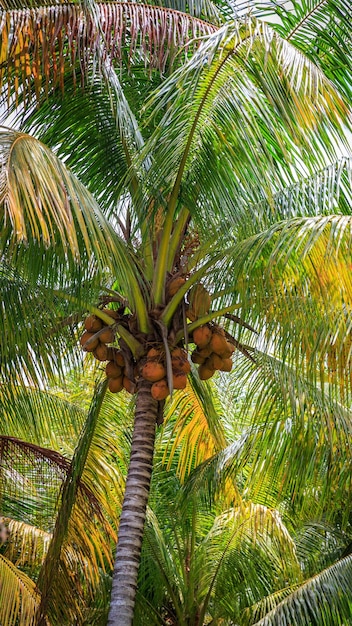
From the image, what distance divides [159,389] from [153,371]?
0.47ft

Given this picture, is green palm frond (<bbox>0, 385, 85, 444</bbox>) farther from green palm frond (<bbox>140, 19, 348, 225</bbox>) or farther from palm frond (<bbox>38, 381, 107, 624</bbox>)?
green palm frond (<bbox>140, 19, 348, 225</bbox>)

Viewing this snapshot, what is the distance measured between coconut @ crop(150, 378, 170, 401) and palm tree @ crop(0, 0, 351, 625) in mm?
21

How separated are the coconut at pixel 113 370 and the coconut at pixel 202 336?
60cm

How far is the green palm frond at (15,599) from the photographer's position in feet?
20.8

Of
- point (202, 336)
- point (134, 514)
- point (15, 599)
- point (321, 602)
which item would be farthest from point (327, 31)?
point (15, 599)

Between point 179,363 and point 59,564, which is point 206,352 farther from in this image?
point 59,564

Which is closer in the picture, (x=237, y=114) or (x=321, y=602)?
(x=237, y=114)

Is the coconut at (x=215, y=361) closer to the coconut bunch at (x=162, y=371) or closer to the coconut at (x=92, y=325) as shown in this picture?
the coconut bunch at (x=162, y=371)

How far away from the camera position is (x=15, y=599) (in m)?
6.45

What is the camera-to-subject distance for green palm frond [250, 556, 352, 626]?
6996 millimetres

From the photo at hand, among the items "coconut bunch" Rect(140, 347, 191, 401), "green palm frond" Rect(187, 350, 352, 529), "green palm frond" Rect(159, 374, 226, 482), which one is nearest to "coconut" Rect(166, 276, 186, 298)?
"coconut bunch" Rect(140, 347, 191, 401)

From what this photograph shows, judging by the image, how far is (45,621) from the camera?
21.8ft

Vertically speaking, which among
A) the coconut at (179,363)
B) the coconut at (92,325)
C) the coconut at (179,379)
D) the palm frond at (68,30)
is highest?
the palm frond at (68,30)

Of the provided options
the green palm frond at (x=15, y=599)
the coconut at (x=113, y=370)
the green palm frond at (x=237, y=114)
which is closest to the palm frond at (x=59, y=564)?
the green palm frond at (x=15, y=599)
